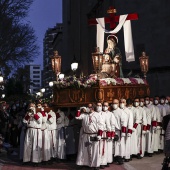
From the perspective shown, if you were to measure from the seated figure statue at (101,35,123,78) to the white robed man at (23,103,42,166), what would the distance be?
3878 millimetres

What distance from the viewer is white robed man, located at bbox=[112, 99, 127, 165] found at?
18.0 metres

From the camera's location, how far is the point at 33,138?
59.7 ft

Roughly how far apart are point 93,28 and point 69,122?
1285 inches

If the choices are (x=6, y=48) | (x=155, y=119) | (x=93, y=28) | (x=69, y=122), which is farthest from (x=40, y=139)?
(x=93, y=28)

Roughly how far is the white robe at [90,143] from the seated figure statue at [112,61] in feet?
13.3

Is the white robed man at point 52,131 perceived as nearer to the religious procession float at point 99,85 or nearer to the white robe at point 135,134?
the religious procession float at point 99,85

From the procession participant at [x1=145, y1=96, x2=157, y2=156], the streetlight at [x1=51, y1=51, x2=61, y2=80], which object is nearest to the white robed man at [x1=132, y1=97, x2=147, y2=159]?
the procession participant at [x1=145, y1=96, x2=157, y2=156]

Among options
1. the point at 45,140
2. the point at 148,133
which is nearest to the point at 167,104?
the point at 148,133

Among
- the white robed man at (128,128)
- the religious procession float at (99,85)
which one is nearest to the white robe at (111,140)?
the white robed man at (128,128)

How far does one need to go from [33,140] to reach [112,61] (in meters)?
5.15

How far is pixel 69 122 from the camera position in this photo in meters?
19.3

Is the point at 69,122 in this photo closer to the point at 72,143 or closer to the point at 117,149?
the point at 72,143

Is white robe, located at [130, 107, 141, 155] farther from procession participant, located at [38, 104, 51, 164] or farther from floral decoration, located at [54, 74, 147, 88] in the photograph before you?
procession participant, located at [38, 104, 51, 164]

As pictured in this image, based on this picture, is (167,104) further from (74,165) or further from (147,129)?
(74,165)
